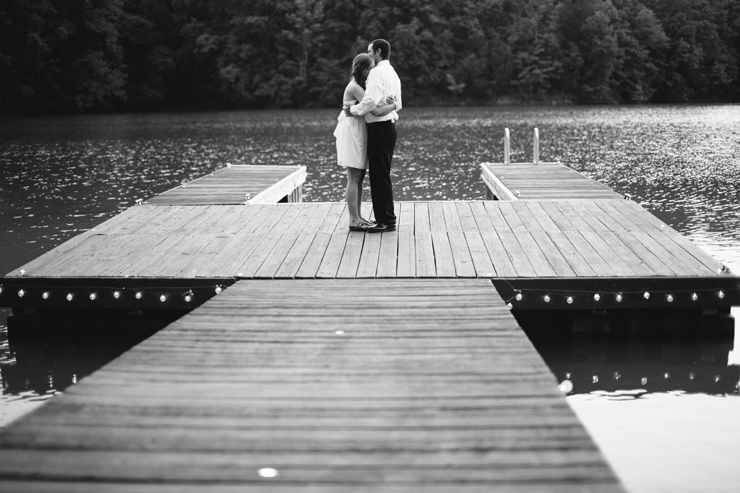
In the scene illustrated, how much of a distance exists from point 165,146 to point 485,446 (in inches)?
993

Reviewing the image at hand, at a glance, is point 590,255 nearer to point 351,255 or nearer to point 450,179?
point 351,255

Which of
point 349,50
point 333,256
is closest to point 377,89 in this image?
point 333,256

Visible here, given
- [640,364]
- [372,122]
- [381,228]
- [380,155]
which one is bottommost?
[640,364]

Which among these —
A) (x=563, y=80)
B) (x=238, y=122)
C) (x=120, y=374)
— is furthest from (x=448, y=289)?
(x=563, y=80)

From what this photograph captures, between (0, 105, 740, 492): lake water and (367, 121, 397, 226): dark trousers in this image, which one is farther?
Result: (367, 121, 397, 226): dark trousers

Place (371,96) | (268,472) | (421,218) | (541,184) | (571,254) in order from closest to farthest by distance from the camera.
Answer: (268,472), (571,254), (371,96), (421,218), (541,184)

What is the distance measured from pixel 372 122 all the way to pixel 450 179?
426 inches

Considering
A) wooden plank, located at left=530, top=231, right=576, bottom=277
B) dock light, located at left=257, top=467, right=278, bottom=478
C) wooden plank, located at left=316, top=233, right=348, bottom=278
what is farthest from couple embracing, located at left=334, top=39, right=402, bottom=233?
dock light, located at left=257, top=467, right=278, bottom=478

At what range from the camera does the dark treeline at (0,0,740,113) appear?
189 ft

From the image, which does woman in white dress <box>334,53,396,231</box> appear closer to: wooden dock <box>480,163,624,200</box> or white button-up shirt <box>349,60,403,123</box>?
white button-up shirt <box>349,60,403,123</box>

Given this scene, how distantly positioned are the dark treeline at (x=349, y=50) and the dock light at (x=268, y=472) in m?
54.4

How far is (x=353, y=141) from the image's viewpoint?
714 cm

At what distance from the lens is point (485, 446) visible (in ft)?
9.77

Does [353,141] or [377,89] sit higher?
[377,89]
